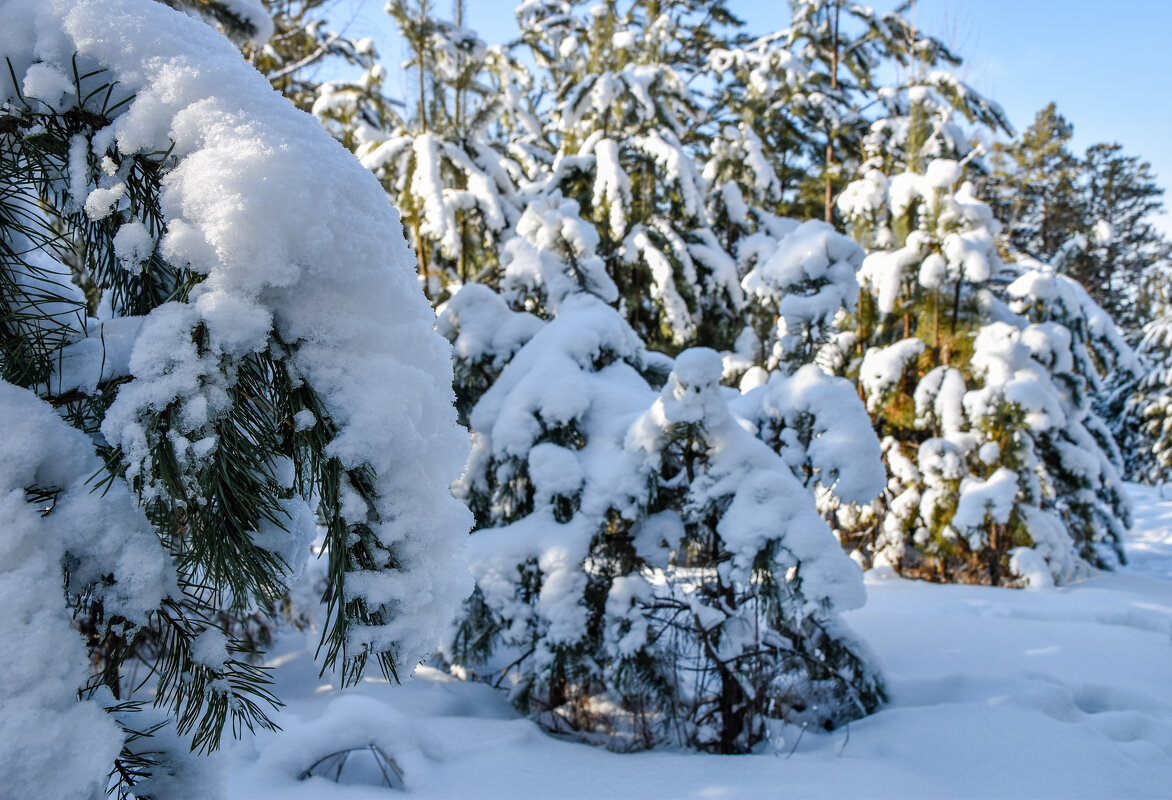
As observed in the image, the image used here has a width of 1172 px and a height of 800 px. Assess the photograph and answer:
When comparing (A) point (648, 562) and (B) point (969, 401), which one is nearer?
(A) point (648, 562)

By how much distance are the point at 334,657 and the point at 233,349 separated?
44cm

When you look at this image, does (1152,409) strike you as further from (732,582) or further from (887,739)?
(732,582)

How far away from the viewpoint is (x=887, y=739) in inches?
107

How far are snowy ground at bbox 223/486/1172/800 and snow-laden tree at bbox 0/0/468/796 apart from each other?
0.49 metres

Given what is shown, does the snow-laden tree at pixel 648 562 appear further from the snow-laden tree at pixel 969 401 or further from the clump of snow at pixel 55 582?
the snow-laden tree at pixel 969 401

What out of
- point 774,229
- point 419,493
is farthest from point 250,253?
point 774,229

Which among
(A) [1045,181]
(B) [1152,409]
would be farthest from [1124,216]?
(B) [1152,409]

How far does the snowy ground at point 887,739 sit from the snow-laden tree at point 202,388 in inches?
19.5

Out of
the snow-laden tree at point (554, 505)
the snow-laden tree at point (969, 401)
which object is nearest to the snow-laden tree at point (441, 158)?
the snow-laden tree at point (554, 505)

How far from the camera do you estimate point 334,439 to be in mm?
809

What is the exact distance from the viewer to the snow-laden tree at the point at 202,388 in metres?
0.74

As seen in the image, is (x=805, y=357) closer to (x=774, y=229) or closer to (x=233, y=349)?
(x=233, y=349)

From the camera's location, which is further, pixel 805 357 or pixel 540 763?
pixel 805 357

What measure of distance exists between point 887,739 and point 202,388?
300 cm
